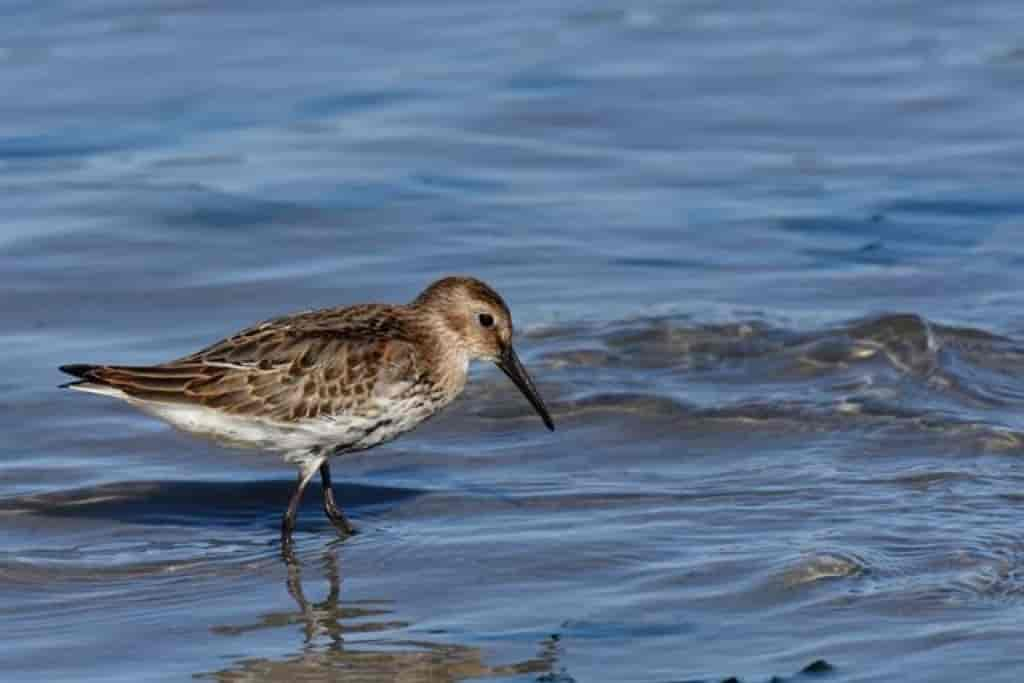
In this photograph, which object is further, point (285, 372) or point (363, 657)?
point (285, 372)

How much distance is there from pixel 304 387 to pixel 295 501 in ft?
1.70

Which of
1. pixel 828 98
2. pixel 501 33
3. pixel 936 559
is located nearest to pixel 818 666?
pixel 936 559

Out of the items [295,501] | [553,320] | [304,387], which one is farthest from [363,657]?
[553,320]

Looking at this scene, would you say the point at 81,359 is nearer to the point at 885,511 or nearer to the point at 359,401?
the point at 359,401

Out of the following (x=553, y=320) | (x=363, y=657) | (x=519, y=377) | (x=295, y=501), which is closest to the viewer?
(x=363, y=657)

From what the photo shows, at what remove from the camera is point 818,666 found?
809cm

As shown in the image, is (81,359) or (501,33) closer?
(81,359)

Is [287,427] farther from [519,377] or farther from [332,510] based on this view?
[519,377]

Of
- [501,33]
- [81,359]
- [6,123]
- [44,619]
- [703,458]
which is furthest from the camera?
[501,33]

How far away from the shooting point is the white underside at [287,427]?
1021cm

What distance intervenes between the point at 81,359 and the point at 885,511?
4830 millimetres

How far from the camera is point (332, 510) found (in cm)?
1034

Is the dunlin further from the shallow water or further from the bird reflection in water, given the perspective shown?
the bird reflection in water

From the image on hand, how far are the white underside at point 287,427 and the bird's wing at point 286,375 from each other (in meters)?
0.03
